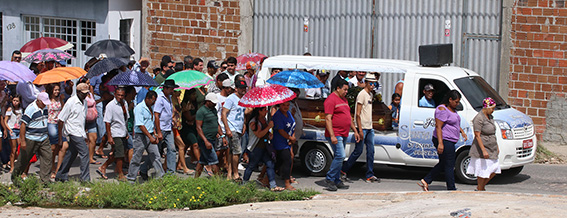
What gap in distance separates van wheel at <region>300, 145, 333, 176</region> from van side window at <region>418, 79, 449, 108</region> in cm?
173

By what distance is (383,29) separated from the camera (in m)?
17.8

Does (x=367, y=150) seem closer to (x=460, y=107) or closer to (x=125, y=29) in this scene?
(x=460, y=107)

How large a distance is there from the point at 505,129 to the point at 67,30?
12.4 metres

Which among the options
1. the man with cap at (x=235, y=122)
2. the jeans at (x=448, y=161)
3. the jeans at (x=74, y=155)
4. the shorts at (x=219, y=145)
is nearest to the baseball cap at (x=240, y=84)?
the man with cap at (x=235, y=122)

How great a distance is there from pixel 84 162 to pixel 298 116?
3269mm

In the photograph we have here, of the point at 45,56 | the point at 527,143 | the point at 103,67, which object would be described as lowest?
the point at 527,143

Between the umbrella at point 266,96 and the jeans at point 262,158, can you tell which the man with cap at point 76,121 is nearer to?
the umbrella at point 266,96

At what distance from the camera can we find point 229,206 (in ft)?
33.0

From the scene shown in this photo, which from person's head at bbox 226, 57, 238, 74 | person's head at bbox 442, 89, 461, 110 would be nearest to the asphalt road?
person's head at bbox 442, 89, 461, 110

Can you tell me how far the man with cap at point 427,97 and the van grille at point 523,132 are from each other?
51.5 inches

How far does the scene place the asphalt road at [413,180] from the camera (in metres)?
11.6

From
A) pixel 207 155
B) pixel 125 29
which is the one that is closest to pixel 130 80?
pixel 207 155

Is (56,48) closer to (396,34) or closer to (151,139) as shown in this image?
(151,139)

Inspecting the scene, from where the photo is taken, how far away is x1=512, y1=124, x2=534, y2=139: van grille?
11.7 m
